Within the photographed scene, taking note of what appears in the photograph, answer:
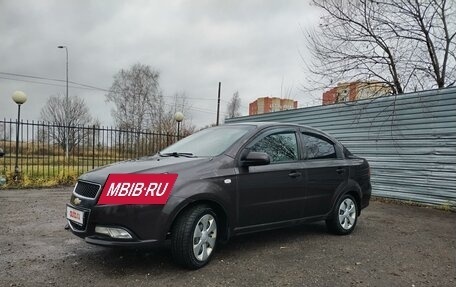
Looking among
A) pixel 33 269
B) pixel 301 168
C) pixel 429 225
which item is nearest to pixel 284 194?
pixel 301 168

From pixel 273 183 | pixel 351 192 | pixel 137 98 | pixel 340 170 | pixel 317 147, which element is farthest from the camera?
pixel 137 98

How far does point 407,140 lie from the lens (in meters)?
8.63

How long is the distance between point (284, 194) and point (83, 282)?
7.99ft

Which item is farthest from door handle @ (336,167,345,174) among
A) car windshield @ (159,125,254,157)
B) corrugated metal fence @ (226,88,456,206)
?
corrugated metal fence @ (226,88,456,206)

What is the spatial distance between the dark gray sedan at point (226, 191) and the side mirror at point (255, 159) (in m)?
A: 0.01

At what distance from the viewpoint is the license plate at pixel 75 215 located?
3.76 meters

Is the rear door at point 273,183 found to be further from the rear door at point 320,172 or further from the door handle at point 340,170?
the door handle at point 340,170

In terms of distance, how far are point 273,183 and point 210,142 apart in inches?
35.8

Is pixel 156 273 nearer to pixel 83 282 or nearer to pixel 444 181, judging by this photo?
pixel 83 282

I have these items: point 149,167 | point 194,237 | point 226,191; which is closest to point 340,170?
point 226,191

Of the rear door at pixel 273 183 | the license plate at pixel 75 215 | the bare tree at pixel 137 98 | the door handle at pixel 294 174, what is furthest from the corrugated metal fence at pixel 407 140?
the bare tree at pixel 137 98

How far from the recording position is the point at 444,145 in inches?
311

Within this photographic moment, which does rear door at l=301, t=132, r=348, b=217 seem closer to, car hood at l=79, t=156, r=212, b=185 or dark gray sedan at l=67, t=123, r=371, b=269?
dark gray sedan at l=67, t=123, r=371, b=269

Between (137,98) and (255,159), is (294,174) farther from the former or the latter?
(137,98)
